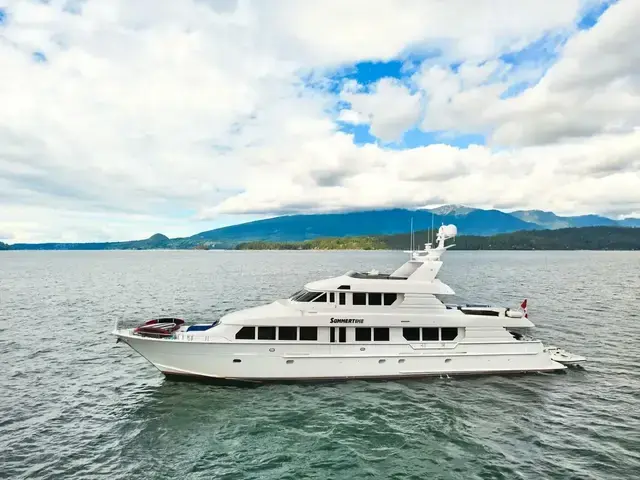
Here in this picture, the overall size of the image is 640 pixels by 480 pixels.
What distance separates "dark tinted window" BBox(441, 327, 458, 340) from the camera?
19455 millimetres

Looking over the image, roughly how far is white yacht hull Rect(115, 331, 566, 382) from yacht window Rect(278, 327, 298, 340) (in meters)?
0.42

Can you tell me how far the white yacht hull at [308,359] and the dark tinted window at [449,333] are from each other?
38 cm

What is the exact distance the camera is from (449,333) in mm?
19500

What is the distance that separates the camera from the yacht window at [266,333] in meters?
18.2

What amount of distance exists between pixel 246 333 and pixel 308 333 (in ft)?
9.25

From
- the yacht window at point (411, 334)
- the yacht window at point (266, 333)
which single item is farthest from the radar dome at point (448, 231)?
the yacht window at point (266, 333)

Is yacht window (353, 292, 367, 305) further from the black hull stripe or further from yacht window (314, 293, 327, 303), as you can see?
the black hull stripe

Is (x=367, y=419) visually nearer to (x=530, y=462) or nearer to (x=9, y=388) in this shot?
(x=530, y=462)

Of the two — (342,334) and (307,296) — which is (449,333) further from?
(307,296)

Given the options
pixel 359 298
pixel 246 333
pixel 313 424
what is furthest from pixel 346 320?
pixel 313 424

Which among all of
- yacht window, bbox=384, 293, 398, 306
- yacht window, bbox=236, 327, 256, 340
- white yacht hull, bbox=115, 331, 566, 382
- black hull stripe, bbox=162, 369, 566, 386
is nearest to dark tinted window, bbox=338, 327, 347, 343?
white yacht hull, bbox=115, 331, 566, 382

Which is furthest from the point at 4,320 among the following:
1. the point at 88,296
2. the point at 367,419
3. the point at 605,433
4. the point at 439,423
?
the point at 605,433

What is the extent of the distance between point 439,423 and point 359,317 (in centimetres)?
561

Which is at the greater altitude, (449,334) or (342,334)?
(342,334)
